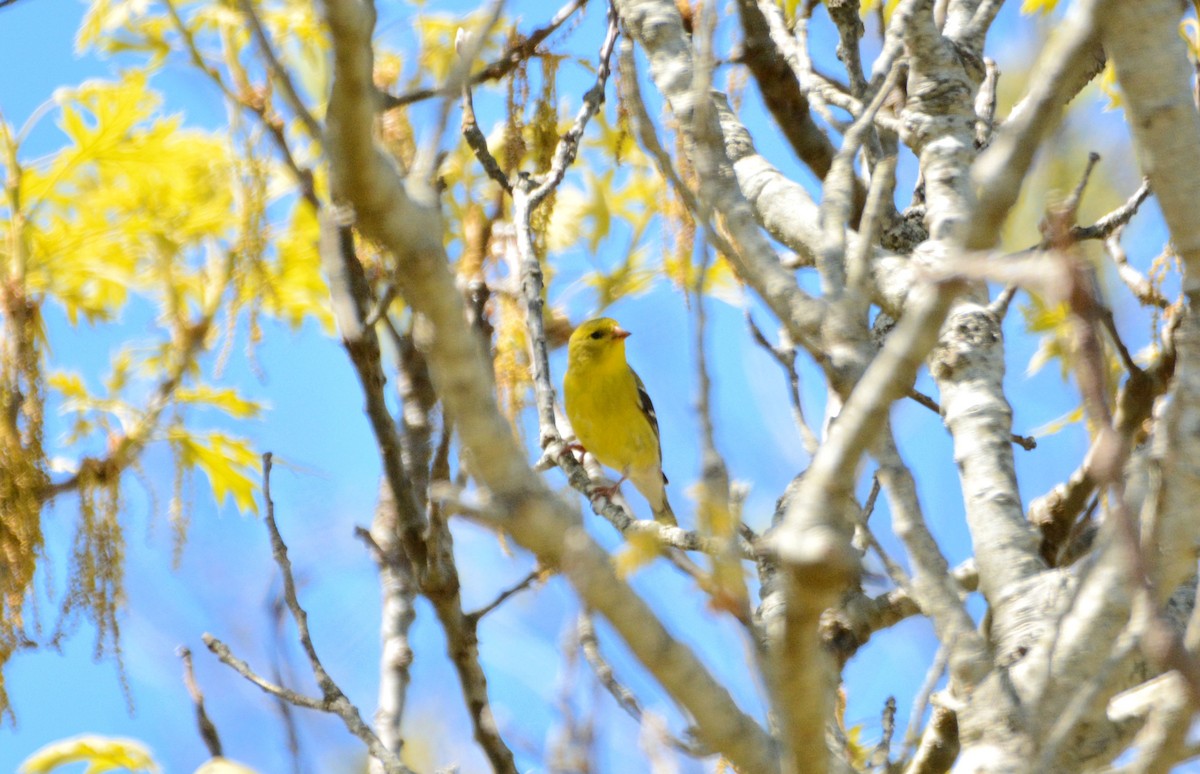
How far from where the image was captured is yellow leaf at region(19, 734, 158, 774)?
3830 mm

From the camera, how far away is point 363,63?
1363 mm

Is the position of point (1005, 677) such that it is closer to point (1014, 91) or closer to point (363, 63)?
point (363, 63)

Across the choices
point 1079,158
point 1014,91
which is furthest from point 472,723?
point 1014,91

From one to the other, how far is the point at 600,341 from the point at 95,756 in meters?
3.85

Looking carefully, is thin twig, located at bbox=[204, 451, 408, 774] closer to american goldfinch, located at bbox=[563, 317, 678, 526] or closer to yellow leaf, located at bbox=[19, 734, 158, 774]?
yellow leaf, located at bbox=[19, 734, 158, 774]

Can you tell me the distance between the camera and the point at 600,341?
7.13m

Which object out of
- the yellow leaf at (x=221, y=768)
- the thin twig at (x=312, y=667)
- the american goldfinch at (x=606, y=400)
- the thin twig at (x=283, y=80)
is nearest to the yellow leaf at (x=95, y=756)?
the thin twig at (x=312, y=667)

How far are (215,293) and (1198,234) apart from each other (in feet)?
12.1

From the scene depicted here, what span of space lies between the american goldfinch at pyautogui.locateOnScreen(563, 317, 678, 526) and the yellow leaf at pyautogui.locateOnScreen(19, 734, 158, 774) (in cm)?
354

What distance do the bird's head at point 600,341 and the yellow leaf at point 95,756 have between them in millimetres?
3758

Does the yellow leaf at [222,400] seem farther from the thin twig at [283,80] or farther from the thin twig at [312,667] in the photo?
the thin twig at [283,80]

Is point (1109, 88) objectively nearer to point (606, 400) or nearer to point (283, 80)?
point (606, 400)

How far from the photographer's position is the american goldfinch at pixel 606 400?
7.08m

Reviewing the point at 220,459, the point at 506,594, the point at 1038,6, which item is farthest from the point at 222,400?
the point at 1038,6
